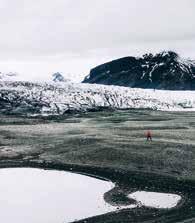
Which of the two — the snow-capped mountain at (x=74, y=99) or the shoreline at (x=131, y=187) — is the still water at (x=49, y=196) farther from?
the snow-capped mountain at (x=74, y=99)

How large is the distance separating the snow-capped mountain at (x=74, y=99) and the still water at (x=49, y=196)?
3087 inches

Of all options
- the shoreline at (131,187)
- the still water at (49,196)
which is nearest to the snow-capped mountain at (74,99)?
the shoreline at (131,187)

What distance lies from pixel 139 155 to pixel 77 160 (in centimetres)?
595

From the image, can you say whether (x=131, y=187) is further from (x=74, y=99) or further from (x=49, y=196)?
(x=74, y=99)

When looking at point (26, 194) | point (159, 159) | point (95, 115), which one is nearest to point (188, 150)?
point (159, 159)

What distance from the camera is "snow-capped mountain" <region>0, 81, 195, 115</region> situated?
416 ft

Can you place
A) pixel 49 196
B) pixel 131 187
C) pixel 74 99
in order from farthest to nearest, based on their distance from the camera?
pixel 74 99 → pixel 131 187 → pixel 49 196

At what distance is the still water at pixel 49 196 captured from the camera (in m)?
31.1

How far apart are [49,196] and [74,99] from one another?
331 feet

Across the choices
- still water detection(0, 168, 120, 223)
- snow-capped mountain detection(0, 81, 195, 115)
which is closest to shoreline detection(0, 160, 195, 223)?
still water detection(0, 168, 120, 223)

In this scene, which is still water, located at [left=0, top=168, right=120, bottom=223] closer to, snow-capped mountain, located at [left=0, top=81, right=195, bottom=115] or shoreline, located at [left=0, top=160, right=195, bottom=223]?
shoreline, located at [left=0, top=160, right=195, bottom=223]

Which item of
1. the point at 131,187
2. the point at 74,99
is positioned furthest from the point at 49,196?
the point at 74,99

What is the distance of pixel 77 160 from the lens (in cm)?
5081

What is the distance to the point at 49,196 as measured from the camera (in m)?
35.5
